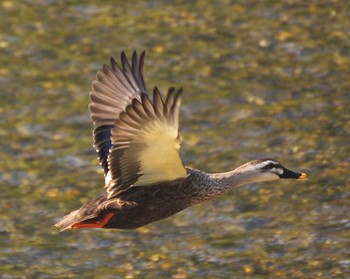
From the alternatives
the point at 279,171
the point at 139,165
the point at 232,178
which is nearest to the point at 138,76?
the point at 139,165

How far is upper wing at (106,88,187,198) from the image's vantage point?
404 inches

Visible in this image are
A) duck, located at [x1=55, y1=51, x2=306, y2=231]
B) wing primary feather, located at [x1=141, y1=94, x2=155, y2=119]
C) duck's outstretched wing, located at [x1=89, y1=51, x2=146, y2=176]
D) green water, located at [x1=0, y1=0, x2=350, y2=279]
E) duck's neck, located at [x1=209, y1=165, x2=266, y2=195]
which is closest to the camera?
Answer: wing primary feather, located at [x1=141, y1=94, x2=155, y2=119]

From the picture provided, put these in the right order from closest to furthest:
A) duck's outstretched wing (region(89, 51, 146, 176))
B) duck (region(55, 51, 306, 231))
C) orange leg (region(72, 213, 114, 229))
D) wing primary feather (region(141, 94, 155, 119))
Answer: wing primary feather (region(141, 94, 155, 119)) < duck (region(55, 51, 306, 231)) < orange leg (region(72, 213, 114, 229)) < duck's outstretched wing (region(89, 51, 146, 176))

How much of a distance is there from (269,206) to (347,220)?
3.12 ft

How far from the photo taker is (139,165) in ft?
35.9

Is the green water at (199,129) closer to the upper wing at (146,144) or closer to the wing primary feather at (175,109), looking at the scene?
the upper wing at (146,144)

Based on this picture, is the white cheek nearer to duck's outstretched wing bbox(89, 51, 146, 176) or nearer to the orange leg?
duck's outstretched wing bbox(89, 51, 146, 176)

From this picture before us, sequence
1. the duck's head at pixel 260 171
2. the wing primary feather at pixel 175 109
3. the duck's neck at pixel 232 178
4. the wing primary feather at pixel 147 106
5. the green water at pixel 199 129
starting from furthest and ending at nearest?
the green water at pixel 199 129, the duck's head at pixel 260 171, the duck's neck at pixel 232 178, the wing primary feather at pixel 147 106, the wing primary feather at pixel 175 109

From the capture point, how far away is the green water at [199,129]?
500 inches

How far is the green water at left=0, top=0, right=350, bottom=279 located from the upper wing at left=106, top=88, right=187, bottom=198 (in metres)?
1.60

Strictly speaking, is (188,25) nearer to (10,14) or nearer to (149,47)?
(149,47)

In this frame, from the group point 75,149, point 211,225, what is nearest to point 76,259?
point 211,225

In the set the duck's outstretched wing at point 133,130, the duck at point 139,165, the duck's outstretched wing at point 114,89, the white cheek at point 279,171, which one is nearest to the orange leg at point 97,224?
the duck at point 139,165

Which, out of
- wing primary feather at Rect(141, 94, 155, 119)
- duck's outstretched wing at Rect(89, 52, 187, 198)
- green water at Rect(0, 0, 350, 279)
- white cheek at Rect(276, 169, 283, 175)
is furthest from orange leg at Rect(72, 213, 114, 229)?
white cheek at Rect(276, 169, 283, 175)
